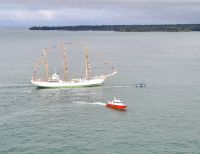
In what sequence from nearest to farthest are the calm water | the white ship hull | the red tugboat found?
the calm water < the red tugboat < the white ship hull

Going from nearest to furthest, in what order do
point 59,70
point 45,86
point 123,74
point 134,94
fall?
point 134,94
point 45,86
point 123,74
point 59,70

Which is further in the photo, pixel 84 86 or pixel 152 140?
pixel 84 86

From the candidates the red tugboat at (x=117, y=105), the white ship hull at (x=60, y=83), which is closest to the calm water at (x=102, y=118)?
the red tugboat at (x=117, y=105)

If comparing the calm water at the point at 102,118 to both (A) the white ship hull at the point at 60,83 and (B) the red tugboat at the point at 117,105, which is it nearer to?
(B) the red tugboat at the point at 117,105

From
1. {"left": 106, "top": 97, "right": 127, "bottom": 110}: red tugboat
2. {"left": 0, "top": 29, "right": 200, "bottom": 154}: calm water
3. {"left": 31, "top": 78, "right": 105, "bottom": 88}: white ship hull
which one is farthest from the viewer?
{"left": 31, "top": 78, "right": 105, "bottom": 88}: white ship hull

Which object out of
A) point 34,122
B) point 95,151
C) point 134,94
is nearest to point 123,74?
point 134,94

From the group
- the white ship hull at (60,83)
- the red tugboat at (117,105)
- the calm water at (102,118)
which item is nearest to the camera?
the calm water at (102,118)

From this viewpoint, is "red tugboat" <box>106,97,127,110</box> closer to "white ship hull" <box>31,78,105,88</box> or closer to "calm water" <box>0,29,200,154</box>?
"calm water" <box>0,29,200,154</box>

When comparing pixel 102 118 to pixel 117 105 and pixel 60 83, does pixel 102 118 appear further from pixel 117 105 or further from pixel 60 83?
pixel 60 83

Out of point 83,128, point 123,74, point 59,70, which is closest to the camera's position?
point 83,128

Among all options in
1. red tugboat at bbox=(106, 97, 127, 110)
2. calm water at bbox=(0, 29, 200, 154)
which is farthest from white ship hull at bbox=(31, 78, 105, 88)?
red tugboat at bbox=(106, 97, 127, 110)

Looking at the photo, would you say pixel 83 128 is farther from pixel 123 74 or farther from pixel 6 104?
pixel 123 74
